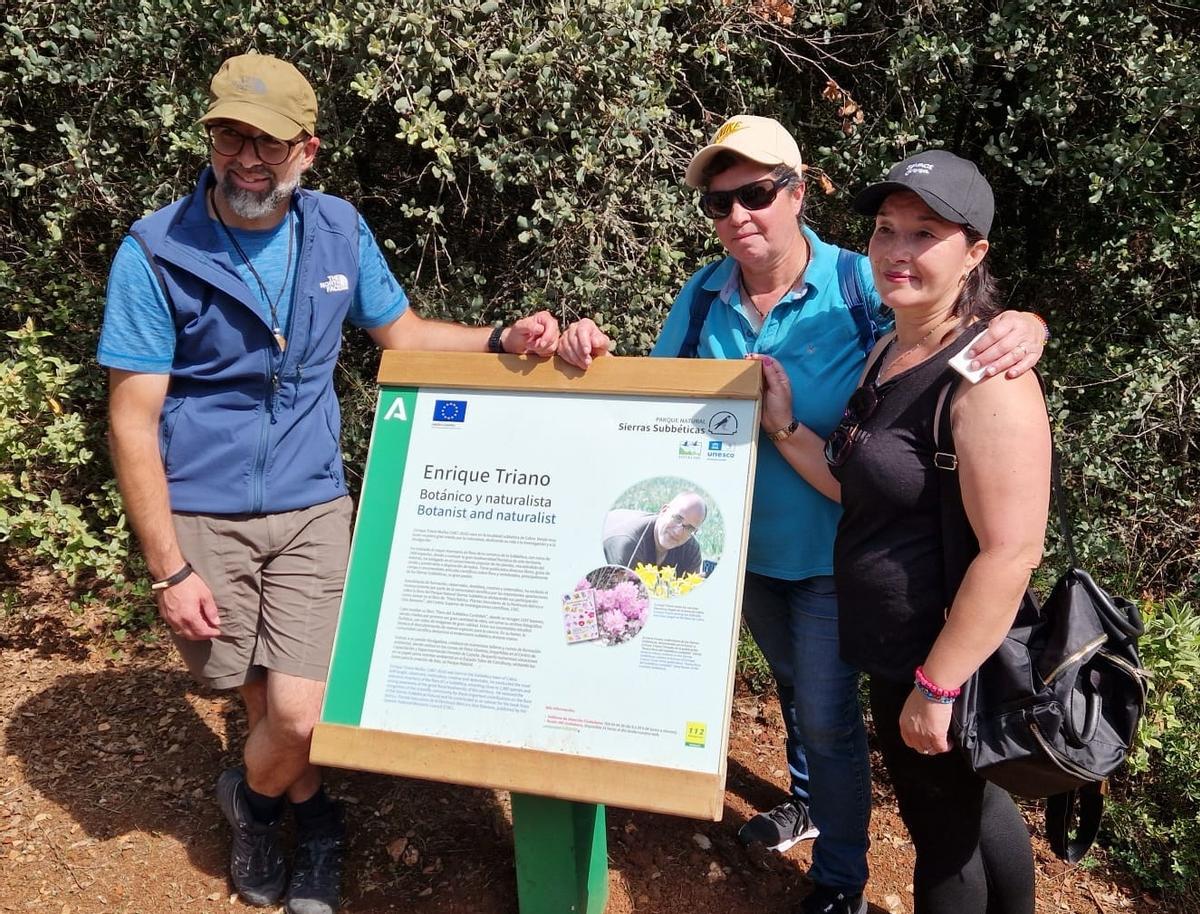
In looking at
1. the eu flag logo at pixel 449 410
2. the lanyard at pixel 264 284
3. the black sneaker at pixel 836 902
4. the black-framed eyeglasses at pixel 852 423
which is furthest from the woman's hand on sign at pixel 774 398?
the black sneaker at pixel 836 902

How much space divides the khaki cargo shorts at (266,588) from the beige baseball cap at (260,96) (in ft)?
3.68

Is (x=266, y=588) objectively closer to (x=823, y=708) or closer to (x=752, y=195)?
(x=823, y=708)

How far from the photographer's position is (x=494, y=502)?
258 cm

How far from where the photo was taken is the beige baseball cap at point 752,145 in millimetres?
2523

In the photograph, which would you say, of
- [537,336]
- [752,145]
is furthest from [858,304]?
[537,336]

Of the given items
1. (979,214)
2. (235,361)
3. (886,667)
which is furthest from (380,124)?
A: (886,667)

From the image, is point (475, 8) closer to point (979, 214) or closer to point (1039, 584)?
point (979, 214)

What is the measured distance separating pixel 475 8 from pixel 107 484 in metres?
2.70

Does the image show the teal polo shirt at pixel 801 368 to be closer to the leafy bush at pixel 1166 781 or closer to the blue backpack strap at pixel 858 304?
the blue backpack strap at pixel 858 304

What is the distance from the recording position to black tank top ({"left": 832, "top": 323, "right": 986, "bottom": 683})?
2.15 m

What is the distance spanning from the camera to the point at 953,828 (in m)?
2.37

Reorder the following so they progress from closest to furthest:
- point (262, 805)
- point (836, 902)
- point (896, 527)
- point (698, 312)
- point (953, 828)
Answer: point (896, 527) → point (953, 828) → point (698, 312) → point (836, 902) → point (262, 805)

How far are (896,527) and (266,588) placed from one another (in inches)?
74.4

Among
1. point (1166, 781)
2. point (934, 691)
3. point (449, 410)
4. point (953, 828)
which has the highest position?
point (449, 410)
